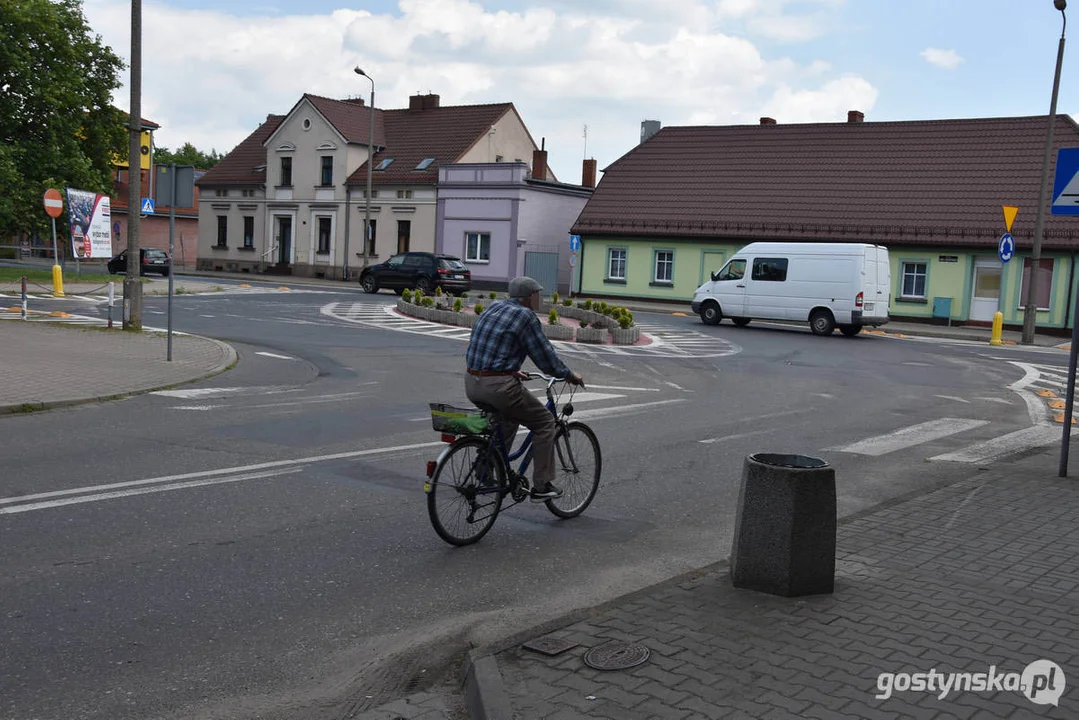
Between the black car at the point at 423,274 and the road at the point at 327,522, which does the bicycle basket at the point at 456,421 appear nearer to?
the road at the point at 327,522

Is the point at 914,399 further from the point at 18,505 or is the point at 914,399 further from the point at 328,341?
the point at 18,505

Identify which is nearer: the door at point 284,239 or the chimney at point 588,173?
the door at point 284,239

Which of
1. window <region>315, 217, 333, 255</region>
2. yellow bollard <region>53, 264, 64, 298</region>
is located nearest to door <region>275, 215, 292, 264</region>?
window <region>315, 217, 333, 255</region>

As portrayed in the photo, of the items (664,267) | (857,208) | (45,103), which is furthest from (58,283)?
(857,208)

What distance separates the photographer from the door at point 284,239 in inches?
2283

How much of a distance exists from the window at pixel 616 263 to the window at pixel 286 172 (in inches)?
823

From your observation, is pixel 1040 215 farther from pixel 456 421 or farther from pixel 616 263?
pixel 456 421

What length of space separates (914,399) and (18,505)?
41.9 feet

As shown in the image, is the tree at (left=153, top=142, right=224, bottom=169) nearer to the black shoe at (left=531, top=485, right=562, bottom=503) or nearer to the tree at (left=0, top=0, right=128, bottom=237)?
the tree at (left=0, top=0, right=128, bottom=237)

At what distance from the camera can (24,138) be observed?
42.4 metres

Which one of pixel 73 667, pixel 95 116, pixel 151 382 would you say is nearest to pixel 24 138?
pixel 95 116

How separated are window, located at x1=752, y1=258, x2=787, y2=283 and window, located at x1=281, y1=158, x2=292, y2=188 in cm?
3354

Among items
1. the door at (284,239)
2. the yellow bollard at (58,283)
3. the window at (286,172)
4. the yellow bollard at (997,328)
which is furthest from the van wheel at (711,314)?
the window at (286,172)

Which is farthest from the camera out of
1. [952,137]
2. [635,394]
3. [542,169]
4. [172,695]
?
[542,169]
